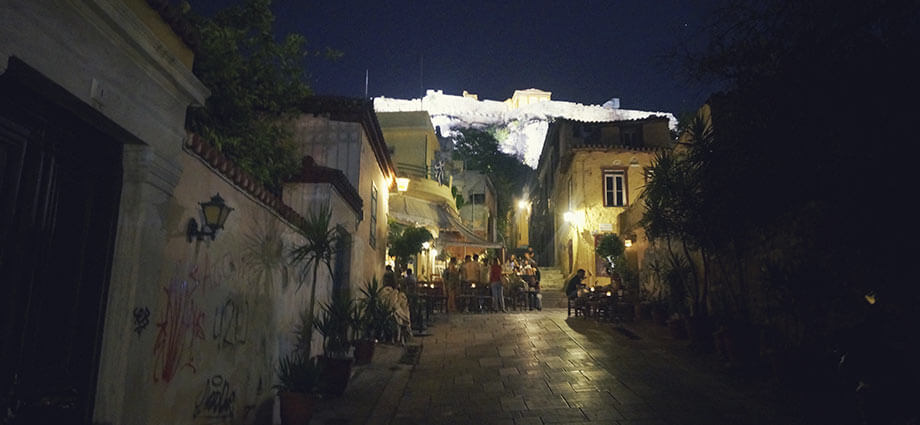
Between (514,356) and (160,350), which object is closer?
(160,350)

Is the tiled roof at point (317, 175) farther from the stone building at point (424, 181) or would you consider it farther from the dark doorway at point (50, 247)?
the stone building at point (424, 181)

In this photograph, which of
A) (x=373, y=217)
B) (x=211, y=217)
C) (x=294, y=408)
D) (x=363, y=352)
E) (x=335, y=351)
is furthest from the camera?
(x=373, y=217)

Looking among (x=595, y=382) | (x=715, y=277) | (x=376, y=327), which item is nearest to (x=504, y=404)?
(x=595, y=382)

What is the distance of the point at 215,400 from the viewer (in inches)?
177

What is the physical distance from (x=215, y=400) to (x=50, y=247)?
2130 mm

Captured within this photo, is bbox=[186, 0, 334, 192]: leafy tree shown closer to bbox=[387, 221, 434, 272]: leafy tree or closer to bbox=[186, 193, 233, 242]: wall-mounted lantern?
bbox=[186, 193, 233, 242]: wall-mounted lantern

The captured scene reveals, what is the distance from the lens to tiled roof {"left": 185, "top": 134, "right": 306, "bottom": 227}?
414 cm

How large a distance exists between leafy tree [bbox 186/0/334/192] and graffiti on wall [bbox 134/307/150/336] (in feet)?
17.3

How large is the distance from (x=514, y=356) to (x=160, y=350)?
21.5ft

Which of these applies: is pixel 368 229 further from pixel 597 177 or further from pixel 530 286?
pixel 597 177

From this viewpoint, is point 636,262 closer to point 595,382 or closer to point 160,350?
A: point 595,382

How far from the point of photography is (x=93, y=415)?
3.19 m

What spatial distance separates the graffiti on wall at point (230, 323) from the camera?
4.59m

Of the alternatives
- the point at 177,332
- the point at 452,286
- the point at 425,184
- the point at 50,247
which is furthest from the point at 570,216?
the point at 50,247
